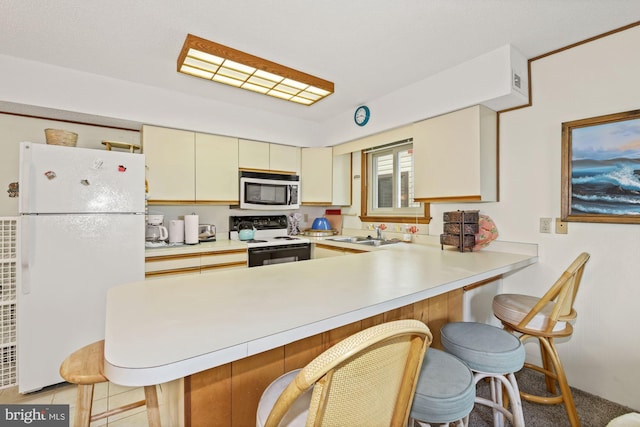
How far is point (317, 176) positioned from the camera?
12.2ft

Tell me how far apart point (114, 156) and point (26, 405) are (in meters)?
1.71

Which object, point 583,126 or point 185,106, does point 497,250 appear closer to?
point 583,126

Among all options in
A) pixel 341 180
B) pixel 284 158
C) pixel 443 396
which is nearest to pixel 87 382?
pixel 443 396

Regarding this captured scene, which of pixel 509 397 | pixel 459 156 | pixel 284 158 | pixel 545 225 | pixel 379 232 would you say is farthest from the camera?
pixel 284 158

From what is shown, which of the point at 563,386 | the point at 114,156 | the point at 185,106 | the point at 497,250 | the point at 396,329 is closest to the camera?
the point at 396,329

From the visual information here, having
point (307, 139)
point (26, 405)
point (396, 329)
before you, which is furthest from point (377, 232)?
point (26, 405)

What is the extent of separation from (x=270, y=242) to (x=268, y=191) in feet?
2.14

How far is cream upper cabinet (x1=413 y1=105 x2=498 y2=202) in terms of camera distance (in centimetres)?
221

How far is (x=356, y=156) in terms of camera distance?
3.77 metres

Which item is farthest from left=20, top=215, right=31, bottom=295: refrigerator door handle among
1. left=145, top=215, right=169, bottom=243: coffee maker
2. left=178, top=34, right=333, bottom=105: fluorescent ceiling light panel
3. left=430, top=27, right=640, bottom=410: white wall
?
left=430, top=27, right=640, bottom=410: white wall

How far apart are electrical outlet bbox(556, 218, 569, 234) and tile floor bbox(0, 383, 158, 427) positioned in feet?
9.78

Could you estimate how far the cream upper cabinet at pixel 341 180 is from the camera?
3738 millimetres

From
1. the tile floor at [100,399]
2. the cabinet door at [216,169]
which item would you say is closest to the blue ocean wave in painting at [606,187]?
the cabinet door at [216,169]

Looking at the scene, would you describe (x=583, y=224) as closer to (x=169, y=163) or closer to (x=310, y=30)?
(x=310, y=30)
